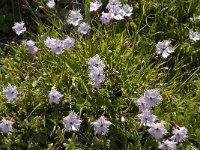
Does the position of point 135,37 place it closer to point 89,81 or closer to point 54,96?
point 89,81

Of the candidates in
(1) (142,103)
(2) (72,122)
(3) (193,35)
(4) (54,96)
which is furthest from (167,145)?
(3) (193,35)

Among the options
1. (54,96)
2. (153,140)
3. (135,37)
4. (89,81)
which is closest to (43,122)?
(54,96)

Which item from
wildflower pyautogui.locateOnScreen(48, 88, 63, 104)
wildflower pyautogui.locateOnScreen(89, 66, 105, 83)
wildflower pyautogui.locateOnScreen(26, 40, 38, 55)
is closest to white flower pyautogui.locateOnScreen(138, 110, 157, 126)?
wildflower pyautogui.locateOnScreen(89, 66, 105, 83)

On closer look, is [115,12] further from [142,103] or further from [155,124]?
[155,124]

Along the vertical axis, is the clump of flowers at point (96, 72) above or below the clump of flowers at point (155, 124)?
above

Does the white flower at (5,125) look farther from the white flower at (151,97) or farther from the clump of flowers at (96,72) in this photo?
the white flower at (151,97)

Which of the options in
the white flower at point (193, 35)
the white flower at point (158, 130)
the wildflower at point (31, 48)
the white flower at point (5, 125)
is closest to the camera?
the white flower at point (158, 130)

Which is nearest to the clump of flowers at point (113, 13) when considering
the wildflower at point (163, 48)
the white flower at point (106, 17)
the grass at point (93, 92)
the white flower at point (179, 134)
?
the white flower at point (106, 17)
